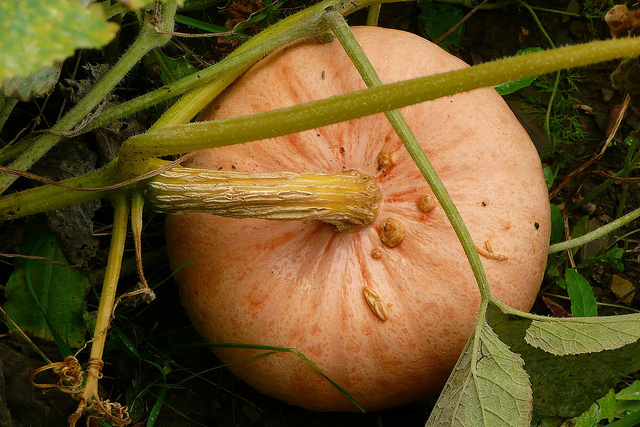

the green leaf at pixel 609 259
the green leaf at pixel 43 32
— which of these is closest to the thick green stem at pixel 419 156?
the green leaf at pixel 43 32

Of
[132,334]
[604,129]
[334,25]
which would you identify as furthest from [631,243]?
[132,334]

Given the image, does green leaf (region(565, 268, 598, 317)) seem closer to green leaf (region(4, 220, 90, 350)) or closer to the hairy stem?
the hairy stem

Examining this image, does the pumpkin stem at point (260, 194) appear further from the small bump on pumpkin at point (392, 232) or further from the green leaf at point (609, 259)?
the green leaf at point (609, 259)

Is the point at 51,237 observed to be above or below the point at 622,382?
above

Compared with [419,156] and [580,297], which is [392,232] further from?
[580,297]

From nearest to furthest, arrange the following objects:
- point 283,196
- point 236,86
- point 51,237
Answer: point 283,196
point 236,86
point 51,237

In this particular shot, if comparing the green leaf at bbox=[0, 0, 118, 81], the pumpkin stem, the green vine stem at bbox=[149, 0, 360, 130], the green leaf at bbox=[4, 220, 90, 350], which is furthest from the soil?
the green leaf at bbox=[0, 0, 118, 81]

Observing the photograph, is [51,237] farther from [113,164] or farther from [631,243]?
[631,243]
